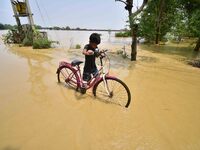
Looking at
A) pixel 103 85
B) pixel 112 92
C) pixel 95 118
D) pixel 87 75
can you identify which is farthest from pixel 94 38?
pixel 95 118

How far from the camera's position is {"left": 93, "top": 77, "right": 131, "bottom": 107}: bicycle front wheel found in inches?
190

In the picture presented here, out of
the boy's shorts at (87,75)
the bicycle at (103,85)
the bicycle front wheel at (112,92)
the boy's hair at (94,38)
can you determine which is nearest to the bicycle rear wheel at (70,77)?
the bicycle at (103,85)

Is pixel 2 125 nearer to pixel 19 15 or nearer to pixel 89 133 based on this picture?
pixel 89 133

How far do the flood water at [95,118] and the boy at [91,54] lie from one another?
67cm

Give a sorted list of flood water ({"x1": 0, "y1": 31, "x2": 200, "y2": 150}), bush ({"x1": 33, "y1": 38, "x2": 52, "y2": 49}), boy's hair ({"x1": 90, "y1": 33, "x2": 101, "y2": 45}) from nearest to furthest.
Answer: flood water ({"x1": 0, "y1": 31, "x2": 200, "y2": 150}) → boy's hair ({"x1": 90, "y1": 33, "x2": 101, "y2": 45}) → bush ({"x1": 33, "y1": 38, "x2": 52, "y2": 49})

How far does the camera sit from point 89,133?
150 inches

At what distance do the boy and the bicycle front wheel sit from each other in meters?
0.39

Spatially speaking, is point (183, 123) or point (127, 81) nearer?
point (183, 123)

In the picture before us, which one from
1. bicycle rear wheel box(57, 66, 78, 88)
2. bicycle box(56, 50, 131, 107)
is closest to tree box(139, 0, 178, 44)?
bicycle rear wheel box(57, 66, 78, 88)

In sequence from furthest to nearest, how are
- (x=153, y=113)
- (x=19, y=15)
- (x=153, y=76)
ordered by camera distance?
(x=19, y=15) < (x=153, y=76) < (x=153, y=113)

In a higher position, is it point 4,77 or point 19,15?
point 19,15

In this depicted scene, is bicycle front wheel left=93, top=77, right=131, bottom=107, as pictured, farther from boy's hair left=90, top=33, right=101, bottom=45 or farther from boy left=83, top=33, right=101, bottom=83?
boy's hair left=90, top=33, right=101, bottom=45

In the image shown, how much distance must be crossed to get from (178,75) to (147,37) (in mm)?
16255

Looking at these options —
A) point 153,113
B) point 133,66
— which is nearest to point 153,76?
point 133,66
